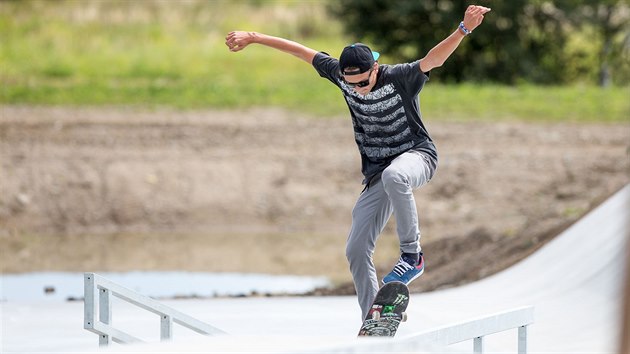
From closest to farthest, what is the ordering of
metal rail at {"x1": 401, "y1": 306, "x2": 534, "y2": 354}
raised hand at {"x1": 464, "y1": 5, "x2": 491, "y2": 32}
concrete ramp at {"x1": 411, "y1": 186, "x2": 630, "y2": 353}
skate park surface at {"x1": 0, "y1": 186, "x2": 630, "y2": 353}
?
metal rail at {"x1": 401, "y1": 306, "x2": 534, "y2": 354}
raised hand at {"x1": 464, "y1": 5, "x2": 491, "y2": 32}
skate park surface at {"x1": 0, "y1": 186, "x2": 630, "y2": 353}
concrete ramp at {"x1": 411, "y1": 186, "x2": 630, "y2": 353}

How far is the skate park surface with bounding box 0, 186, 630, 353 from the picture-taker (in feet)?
29.2

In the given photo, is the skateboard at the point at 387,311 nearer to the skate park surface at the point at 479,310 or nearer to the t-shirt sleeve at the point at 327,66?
the skate park surface at the point at 479,310

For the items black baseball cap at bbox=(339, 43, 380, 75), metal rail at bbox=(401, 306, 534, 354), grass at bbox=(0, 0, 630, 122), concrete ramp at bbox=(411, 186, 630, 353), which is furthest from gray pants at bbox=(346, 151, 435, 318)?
grass at bbox=(0, 0, 630, 122)

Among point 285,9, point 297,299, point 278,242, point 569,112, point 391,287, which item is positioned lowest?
point 391,287

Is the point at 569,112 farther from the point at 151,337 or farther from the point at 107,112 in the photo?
the point at 151,337

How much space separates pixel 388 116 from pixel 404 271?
892 mm

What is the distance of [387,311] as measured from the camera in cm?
689

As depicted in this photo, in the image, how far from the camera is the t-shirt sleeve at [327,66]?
7511 mm

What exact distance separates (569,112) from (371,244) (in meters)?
16.2

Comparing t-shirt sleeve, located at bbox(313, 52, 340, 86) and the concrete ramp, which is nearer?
t-shirt sleeve, located at bbox(313, 52, 340, 86)

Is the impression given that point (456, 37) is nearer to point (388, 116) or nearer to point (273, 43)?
point (388, 116)

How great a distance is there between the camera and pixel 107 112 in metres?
22.7

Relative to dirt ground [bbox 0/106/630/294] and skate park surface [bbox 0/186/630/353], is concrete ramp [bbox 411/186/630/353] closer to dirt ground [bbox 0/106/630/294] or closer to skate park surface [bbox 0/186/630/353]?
skate park surface [bbox 0/186/630/353]

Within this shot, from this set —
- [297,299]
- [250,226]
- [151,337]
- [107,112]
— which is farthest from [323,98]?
[151,337]
